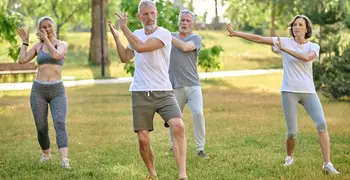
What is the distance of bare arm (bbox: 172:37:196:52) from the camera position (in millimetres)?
9250

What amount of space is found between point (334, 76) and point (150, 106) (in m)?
14.8

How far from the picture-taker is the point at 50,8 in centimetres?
5750

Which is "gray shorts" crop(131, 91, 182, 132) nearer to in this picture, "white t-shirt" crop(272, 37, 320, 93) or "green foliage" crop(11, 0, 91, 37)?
"white t-shirt" crop(272, 37, 320, 93)

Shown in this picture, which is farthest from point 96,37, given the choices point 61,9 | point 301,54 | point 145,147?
point 145,147

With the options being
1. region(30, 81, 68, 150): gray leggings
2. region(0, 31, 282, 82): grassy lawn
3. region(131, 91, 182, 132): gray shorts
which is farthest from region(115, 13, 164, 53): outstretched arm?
region(0, 31, 282, 82): grassy lawn

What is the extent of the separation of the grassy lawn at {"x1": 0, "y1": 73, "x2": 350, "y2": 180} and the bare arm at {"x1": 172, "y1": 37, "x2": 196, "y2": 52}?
146 cm

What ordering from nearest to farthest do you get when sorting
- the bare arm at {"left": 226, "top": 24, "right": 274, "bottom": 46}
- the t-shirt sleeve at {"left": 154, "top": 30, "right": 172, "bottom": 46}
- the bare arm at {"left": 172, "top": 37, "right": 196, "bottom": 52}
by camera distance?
the t-shirt sleeve at {"left": 154, "top": 30, "right": 172, "bottom": 46}
the bare arm at {"left": 226, "top": 24, "right": 274, "bottom": 46}
the bare arm at {"left": 172, "top": 37, "right": 196, "bottom": 52}

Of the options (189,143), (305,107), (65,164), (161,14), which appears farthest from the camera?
(161,14)

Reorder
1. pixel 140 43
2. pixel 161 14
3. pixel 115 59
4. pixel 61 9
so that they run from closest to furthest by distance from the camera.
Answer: pixel 140 43
pixel 161 14
pixel 115 59
pixel 61 9

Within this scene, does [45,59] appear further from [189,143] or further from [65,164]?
[189,143]

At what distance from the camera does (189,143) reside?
11.5m

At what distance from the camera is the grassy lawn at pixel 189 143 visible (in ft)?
27.9

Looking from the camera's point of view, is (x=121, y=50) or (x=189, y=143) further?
(x=189, y=143)

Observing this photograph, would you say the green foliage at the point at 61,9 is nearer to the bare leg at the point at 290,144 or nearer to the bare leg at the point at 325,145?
the bare leg at the point at 290,144
